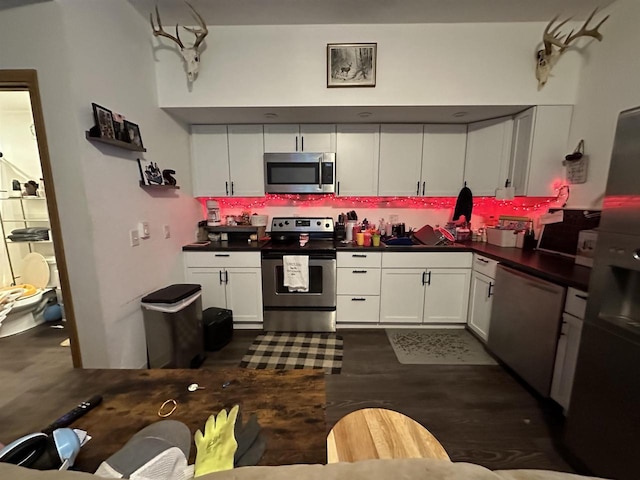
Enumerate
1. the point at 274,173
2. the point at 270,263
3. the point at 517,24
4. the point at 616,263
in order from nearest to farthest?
the point at 616,263, the point at 517,24, the point at 270,263, the point at 274,173

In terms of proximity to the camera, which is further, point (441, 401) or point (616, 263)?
point (441, 401)

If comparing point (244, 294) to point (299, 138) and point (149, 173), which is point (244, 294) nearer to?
point (149, 173)

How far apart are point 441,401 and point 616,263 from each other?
145 centimetres

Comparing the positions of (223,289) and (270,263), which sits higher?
(270,263)

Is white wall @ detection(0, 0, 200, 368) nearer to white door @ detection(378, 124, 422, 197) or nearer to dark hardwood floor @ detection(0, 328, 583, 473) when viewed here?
dark hardwood floor @ detection(0, 328, 583, 473)

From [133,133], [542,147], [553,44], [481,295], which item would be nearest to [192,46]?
[133,133]

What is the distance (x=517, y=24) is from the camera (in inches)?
94.7

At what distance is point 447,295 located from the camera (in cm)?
301

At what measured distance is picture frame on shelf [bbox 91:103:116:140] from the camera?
5.80 ft

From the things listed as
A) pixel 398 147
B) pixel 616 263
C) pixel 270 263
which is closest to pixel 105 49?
pixel 270 263

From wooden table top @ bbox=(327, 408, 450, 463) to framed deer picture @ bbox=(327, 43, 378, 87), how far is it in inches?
105

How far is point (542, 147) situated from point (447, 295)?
70.1 inches

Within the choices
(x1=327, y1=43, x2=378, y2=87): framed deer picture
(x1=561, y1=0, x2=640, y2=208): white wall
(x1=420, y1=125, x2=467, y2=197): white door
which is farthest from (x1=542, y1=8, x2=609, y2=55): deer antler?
(x1=327, y1=43, x2=378, y2=87): framed deer picture

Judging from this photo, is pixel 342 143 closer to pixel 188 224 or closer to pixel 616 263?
pixel 188 224
